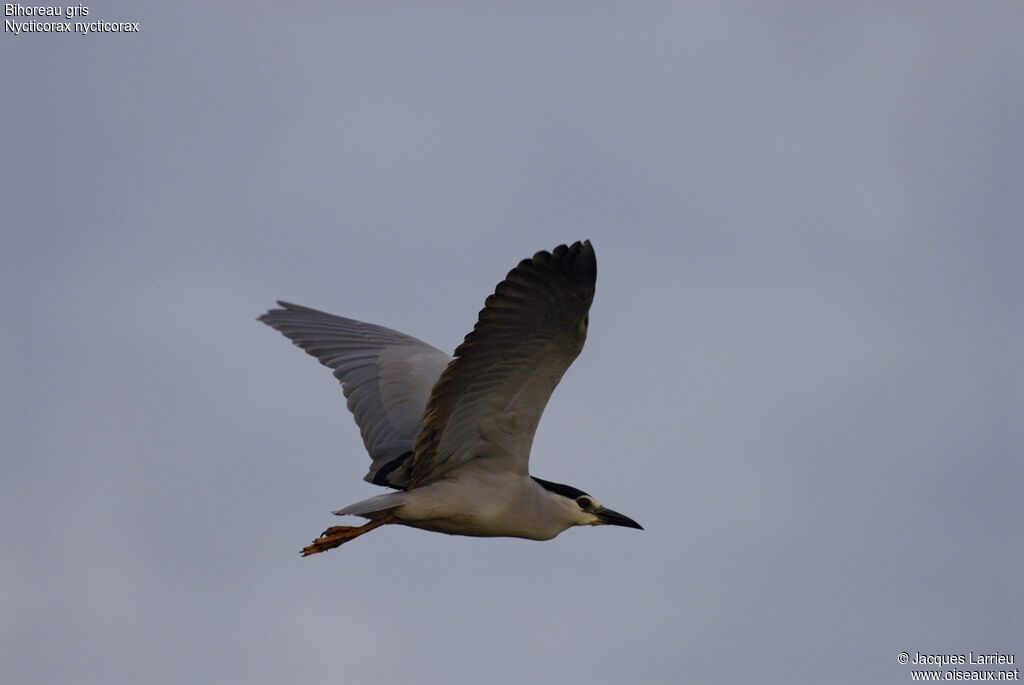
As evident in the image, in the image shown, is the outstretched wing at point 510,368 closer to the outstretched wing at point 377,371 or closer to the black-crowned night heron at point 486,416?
the black-crowned night heron at point 486,416

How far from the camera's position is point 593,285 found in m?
8.62

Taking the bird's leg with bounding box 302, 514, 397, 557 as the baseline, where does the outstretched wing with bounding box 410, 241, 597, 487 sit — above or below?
above

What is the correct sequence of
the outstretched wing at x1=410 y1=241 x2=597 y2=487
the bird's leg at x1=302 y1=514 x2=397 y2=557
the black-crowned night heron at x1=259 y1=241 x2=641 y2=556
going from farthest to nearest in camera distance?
1. the bird's leg at x1=302 y1=514 x2=397 y2=557
2. the black-crowned night heron at x1=259 y1=241 x2=641 y2=556
3. the outstretched wing at x1=410 y1=241 x2=597 y2=487

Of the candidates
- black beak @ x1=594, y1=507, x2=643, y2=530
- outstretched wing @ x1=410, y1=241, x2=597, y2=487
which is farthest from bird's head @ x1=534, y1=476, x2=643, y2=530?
outstretched wing @ x1=410, y1=241, x2=597, y2=487

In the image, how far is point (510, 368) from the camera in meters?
9.10

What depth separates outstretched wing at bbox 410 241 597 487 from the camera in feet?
28.1

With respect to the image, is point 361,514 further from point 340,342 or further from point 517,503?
point 340,342

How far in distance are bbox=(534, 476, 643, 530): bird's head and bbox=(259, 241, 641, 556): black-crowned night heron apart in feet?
0.04

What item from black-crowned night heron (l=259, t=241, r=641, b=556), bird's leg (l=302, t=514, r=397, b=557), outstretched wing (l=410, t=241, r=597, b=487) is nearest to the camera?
outstretched wing (l=410, t=241, r=597, b=487)

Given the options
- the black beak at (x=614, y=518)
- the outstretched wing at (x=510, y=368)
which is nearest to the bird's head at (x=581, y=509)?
the black beak at (x=614, y=518)

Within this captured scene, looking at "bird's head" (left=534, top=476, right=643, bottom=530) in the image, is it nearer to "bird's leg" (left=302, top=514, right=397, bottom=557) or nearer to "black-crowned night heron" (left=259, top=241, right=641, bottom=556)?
"black-crowned night heron" (left=259, top=241, right=641, bottom=556)

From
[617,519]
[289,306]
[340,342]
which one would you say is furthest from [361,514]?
[289,306]

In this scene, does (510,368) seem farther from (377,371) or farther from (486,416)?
(377,371)

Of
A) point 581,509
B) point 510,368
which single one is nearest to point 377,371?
point 581,509
